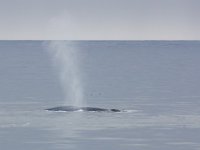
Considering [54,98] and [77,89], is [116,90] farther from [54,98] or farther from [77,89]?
[54,98]

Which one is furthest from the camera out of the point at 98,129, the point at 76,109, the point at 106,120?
the point at 76,109

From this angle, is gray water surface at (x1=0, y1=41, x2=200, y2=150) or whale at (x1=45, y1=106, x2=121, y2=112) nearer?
gray water surface at (x1=0, y1=41, x2=200, y2=150)

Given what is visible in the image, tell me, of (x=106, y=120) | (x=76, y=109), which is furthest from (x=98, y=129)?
(x=76, y=109)

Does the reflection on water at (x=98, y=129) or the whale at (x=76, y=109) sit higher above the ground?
the whale at (x=76, y=109)

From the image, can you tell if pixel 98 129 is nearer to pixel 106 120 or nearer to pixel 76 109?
pixel 106 120

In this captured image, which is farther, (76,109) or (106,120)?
(76,109)

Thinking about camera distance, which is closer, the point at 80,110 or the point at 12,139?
the point at 12,139

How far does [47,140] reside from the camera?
67250 mm

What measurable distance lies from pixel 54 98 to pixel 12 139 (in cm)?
3181

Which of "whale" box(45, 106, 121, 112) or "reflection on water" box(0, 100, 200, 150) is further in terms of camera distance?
"whale" box(45, 106, 121, 112)

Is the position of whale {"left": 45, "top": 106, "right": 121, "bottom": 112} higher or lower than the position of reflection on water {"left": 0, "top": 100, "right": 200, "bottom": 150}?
higher

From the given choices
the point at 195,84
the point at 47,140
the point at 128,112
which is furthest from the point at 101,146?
the point at 195,84

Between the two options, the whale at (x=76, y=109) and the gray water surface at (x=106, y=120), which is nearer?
the gray water surface at (x=106, y=120)

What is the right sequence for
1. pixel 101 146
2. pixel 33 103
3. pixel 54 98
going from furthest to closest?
1. pixel 54 98
2. pixel 33 103
3. pixel 101 146
